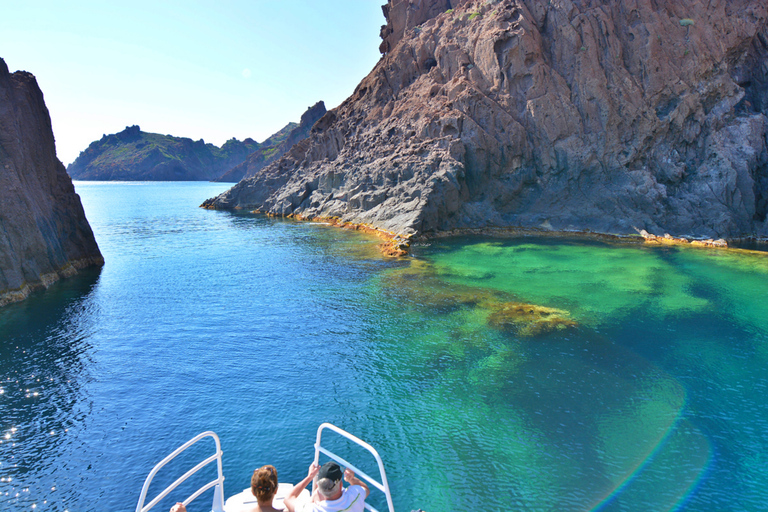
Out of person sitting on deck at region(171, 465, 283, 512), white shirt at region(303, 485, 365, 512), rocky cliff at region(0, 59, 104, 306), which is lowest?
white shirt at region(303, 485, 365, 512)

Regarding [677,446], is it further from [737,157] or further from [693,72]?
[693,72]

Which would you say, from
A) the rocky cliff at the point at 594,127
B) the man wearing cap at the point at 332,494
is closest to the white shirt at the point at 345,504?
the man wearing cap at the point at 332,494

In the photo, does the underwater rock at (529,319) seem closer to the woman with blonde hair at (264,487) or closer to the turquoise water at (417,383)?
the turquoise water at (417,383)

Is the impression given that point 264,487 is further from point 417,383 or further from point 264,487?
point 417,383

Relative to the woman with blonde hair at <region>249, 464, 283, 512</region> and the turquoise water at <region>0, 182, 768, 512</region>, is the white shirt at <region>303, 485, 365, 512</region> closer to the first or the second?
the woman with blonde hair at <region>249, 464, 283, 512</region>

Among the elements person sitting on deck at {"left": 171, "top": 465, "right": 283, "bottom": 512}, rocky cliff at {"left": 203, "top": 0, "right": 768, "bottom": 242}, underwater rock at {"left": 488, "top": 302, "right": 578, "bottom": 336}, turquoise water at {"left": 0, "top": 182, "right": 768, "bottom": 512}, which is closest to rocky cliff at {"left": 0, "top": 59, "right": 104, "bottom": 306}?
turquoise water at {"left": 0, "top": 182, "right": 768, "bottom": 512}

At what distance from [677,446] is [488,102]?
4869cm

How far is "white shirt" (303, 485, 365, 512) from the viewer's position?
23.3ft

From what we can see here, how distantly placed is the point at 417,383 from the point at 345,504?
9.36 m

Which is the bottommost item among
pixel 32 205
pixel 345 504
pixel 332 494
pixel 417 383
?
pixel 417 383

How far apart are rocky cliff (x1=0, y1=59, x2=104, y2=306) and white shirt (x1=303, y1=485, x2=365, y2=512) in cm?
2647

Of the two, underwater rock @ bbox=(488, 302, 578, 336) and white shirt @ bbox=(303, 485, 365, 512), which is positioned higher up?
white shirt @ bbox=(303, 485, 365, 512)

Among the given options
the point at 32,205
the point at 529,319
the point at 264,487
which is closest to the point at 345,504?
the point at 264,487

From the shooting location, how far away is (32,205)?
27781mm
